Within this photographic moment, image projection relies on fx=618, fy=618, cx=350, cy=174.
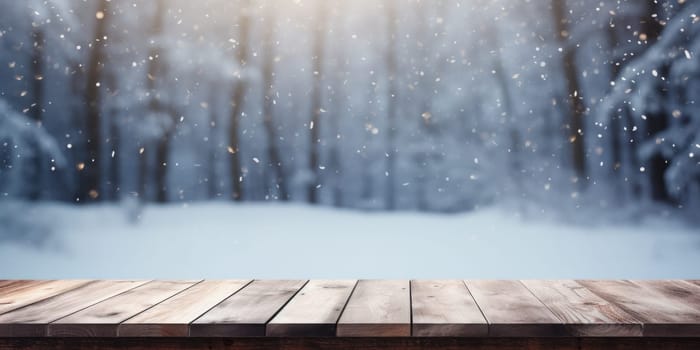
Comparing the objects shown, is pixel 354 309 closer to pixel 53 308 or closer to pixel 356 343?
pixel 356 343

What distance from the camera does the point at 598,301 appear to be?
124 centimetres

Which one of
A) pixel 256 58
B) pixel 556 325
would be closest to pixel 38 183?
pixel 256 58

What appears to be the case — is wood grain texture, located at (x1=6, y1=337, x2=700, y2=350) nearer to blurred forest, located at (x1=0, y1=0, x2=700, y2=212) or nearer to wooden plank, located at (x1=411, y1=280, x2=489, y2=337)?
wooden plank, located at (x1=411, y1=280, x2=489, y2=337)

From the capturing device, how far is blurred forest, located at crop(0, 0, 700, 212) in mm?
A: 1687

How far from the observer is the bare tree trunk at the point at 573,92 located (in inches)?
66.2

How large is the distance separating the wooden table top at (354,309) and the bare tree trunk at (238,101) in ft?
1.07

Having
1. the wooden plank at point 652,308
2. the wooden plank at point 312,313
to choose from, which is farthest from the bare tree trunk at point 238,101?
the wooden plank at point 652,308

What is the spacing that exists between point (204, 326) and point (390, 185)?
81 centimetres

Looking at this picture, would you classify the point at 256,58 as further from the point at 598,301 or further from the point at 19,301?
the point at 598,301

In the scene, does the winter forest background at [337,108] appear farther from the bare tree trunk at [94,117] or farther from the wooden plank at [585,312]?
the wooden plank at [585,312]

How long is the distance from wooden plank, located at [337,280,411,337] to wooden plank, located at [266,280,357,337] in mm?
18

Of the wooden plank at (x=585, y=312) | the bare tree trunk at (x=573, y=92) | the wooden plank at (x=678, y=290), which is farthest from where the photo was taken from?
the bare tree trunk at (x=573, y=92)

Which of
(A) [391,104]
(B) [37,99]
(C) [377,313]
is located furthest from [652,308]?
(B) [37,99]

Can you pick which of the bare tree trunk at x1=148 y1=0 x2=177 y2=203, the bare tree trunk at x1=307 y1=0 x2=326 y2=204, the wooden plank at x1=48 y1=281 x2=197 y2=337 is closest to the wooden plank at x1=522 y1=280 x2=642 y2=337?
the bare tree trunk at x1=307 y1=0 x2=326 y2=204
